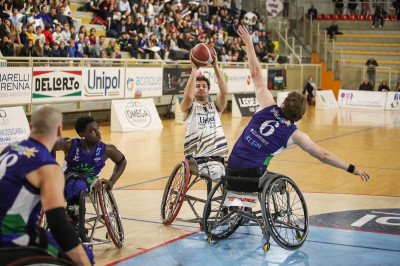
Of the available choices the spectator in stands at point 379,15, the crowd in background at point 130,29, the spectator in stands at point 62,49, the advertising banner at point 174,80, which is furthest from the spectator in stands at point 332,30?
the spectator in stands at point 62,49

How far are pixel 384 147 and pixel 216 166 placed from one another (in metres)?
8.62

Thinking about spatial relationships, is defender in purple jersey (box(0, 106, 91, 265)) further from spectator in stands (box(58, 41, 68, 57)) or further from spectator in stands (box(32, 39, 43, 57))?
spectator in stands (box(58, 41, 68, 57))

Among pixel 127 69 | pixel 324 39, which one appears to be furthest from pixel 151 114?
pixel 324 39

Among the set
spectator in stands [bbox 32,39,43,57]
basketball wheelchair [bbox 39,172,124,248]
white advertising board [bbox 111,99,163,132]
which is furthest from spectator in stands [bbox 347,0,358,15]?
basketball wheelchair [bbox 39,172,124,248]

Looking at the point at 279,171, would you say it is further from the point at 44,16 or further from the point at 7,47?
the point at 44,16

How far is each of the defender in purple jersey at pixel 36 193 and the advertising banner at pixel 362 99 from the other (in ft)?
82.6

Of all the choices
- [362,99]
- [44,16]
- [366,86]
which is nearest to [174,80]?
[44,16]

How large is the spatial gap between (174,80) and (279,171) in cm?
972

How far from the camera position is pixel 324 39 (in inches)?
1334

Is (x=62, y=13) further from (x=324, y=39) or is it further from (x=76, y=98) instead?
(x=324, y=39)

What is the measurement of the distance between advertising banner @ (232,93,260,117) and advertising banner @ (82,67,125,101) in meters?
5.28

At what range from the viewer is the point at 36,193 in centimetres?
339

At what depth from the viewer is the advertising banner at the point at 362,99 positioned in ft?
89.0

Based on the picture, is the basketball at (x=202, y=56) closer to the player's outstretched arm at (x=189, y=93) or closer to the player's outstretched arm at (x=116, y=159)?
→ the player's outstretched arm at (x=189, y=93)
